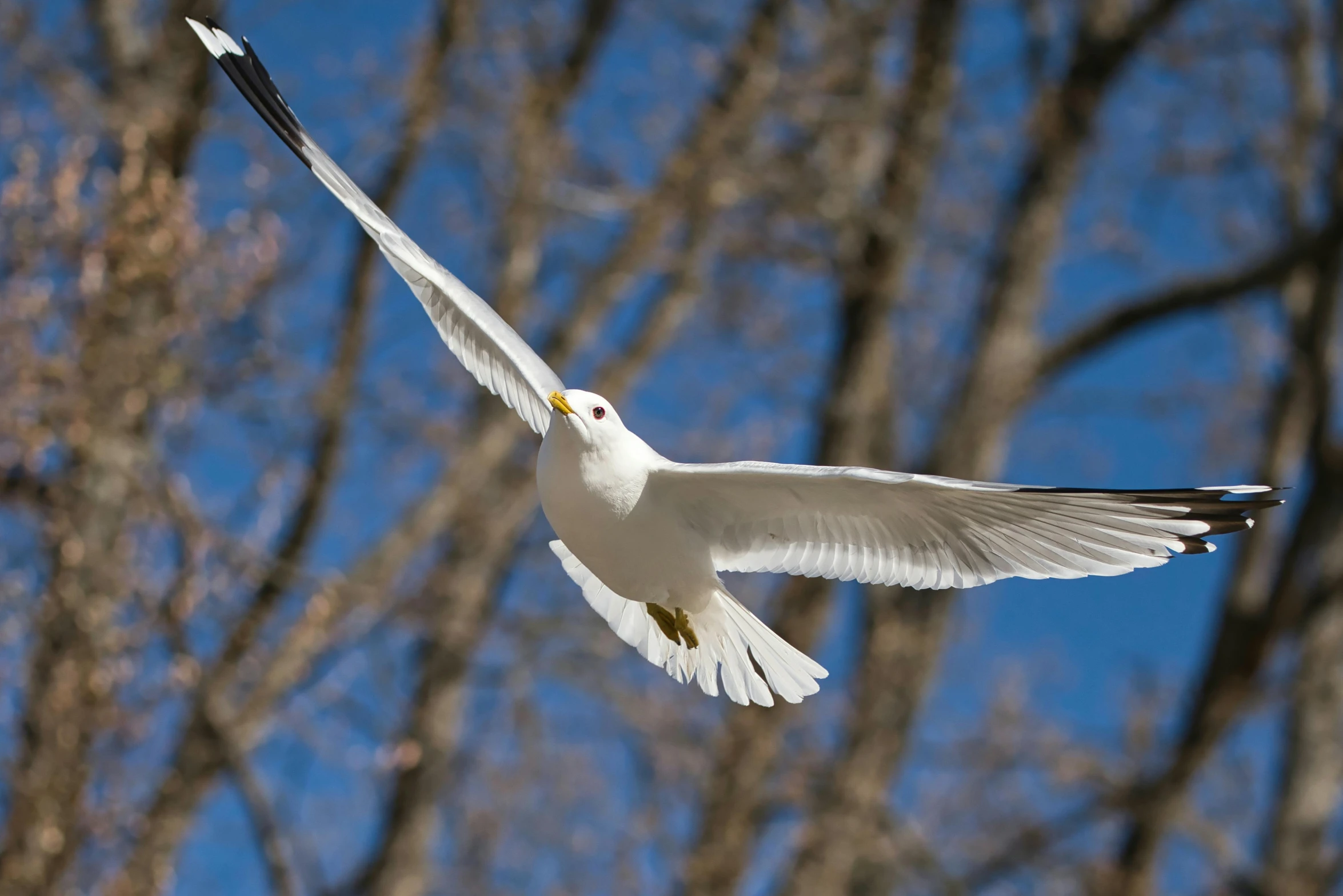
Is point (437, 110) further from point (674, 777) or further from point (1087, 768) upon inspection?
point (1087, 768)

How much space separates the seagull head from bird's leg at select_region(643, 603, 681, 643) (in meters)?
0.57

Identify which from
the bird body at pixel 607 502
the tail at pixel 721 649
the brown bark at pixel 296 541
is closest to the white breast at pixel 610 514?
the bird body at pixel 607 502

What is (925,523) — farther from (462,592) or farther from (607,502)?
(462,592)

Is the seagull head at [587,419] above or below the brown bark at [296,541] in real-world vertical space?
below

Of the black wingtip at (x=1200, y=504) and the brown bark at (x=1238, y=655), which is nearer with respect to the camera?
the black wingtip at (x=1200, y=504)

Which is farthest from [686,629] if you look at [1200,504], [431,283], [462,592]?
[462,592]

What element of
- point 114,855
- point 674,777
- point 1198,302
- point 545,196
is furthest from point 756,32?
point 114,855

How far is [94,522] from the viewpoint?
6059 millimetres

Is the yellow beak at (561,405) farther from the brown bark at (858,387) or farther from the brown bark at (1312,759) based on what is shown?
the brown bark at (1312,759)

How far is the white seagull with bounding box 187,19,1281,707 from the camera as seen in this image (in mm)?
3248

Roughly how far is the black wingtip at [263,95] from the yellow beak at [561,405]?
3.47 feet

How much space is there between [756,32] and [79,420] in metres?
4.13

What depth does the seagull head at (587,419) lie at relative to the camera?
3.32 metres

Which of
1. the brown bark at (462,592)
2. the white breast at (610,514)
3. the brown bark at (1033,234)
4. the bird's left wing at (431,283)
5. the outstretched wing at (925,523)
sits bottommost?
the white breast at (610,514)
